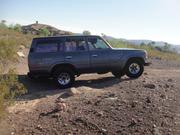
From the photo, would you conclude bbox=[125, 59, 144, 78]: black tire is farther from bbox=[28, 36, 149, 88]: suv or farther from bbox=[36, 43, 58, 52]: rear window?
bbox=[36, 43, 58, 52]: rear window

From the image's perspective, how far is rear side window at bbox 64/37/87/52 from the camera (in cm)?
1712

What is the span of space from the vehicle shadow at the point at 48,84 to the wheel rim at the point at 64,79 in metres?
0.24

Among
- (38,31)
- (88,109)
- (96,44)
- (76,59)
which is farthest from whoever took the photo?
(38,31)

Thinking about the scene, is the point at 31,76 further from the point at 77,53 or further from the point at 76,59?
the point at 77,53

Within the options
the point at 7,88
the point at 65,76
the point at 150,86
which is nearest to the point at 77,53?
the point at 65,76

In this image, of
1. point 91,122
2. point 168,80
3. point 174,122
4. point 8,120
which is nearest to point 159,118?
point 174,122

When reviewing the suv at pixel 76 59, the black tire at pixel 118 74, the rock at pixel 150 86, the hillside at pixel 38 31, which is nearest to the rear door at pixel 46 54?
the suv at pixel 76 59

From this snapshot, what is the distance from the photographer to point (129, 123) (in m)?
11.4

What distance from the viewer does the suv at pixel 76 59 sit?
16.6 meters

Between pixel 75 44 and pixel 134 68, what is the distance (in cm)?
251

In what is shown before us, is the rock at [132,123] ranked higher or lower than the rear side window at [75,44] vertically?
lower

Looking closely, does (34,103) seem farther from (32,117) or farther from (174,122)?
(174,122)

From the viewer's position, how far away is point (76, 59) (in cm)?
1705

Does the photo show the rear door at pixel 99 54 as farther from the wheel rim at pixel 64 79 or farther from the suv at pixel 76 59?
the wheel rim at pixel 64 79
